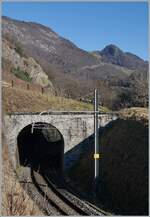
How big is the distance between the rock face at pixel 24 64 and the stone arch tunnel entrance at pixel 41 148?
57.5 feet

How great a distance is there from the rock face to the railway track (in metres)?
34.5

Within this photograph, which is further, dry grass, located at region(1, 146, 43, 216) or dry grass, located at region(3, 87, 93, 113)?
dry grass, located at region(3, 87, 93, 113)

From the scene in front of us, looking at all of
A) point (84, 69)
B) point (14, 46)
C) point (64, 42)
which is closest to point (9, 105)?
point (14, 46)

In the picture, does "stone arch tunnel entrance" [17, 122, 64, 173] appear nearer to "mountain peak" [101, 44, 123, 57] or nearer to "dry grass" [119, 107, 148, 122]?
"dry grass" [119, 107, 148, 122]

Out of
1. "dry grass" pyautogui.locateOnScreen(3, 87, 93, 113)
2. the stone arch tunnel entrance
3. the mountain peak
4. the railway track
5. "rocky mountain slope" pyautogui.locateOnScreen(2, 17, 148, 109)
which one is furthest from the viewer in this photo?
the mountain peak

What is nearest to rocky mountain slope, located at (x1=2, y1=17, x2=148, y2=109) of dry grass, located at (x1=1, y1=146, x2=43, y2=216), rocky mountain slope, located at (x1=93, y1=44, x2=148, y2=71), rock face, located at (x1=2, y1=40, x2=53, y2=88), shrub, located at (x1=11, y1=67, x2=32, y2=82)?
rocky mountain slope, located at (x1=93, y1=44, x2=148, y2=71)

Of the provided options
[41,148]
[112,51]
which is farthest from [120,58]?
[41,148]

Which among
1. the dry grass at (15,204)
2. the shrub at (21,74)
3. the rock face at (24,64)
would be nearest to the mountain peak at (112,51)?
the rock face at (24,64)

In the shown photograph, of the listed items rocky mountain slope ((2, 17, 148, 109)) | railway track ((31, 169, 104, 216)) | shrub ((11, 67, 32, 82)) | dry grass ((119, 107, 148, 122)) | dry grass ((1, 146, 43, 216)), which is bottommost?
railway track ((31, 169, 104, 216))

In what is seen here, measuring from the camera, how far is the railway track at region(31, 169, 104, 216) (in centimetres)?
2086

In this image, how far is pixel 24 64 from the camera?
209 ft

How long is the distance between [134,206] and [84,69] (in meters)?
81.8

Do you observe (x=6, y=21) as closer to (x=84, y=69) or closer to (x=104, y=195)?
(x=84, y=69)

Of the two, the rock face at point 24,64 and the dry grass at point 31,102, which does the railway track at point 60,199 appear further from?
the rock face at point 24,64
